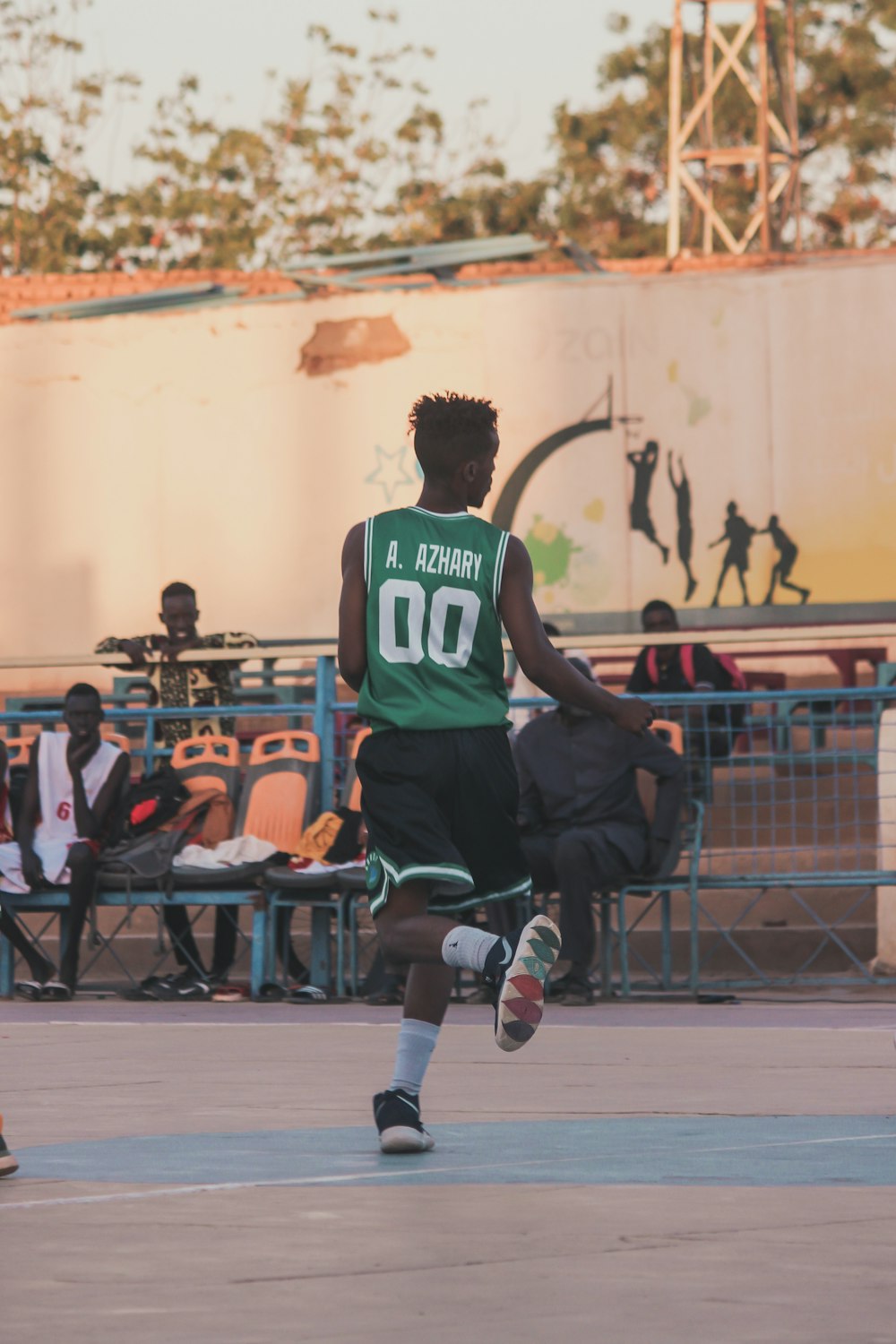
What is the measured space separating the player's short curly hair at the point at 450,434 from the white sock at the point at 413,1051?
4.30 ft

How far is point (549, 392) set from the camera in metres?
19.2

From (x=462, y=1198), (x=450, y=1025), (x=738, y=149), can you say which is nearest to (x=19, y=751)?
(x=450, y=1025)

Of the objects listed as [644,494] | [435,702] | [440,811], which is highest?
[644,494]

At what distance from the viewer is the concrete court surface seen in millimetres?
3551

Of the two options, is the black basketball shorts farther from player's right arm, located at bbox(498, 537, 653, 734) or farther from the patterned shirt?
the patterned shirt

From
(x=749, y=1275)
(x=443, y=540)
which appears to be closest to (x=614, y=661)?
(x=443, y=540)

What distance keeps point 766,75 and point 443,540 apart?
22.9 metres

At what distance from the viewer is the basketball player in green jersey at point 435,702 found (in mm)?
5578

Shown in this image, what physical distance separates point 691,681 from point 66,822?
10.8ft

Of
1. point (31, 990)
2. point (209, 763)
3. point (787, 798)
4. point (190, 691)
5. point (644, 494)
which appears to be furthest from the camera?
point (644, 494)

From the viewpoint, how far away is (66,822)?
12.0 m

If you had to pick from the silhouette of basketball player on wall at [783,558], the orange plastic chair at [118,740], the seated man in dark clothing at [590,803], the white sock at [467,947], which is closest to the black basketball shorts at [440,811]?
the white sock at [467,947]

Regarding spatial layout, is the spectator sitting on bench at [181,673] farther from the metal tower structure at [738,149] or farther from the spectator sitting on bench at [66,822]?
the metal tower structure at [738,149]

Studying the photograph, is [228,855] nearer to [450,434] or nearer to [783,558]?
[450,434]
